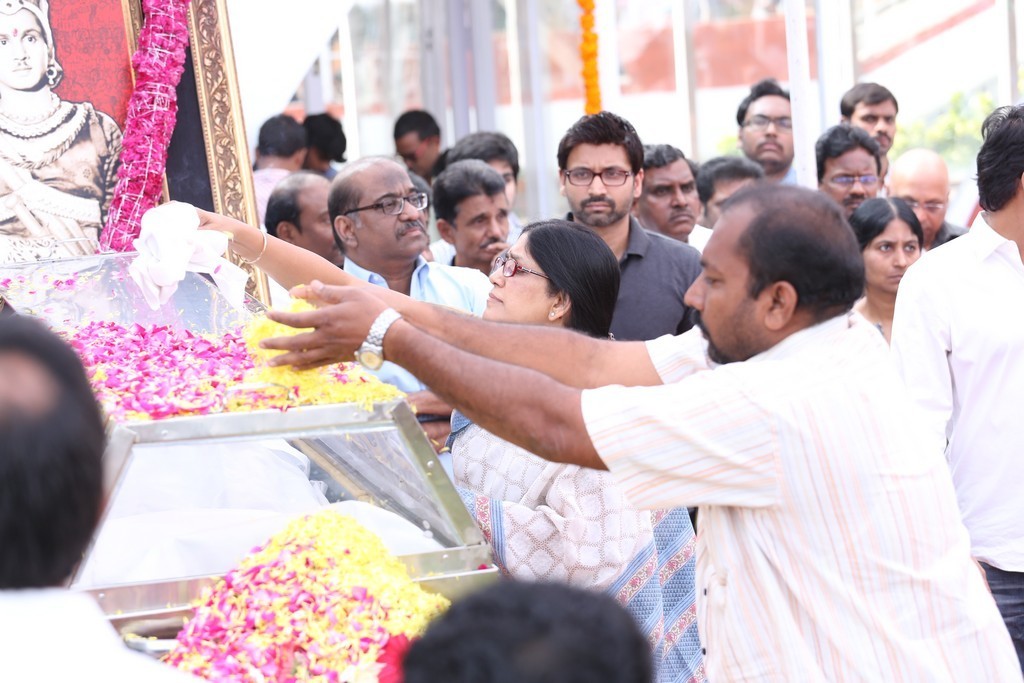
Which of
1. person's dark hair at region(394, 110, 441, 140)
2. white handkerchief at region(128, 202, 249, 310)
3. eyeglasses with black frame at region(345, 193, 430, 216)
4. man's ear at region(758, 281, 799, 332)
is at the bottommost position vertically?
man's ear at region(758, 281, 799, 332)

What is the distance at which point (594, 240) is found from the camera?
10.8 ft

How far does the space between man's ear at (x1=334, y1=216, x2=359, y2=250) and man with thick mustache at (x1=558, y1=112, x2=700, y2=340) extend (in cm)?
93

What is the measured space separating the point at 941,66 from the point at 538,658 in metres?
9.96

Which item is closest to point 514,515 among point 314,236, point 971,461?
point 971,461

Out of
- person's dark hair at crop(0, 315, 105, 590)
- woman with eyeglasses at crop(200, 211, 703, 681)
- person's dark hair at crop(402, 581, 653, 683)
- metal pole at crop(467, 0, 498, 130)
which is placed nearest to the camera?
person's dark hair at crop(402, 581, 653, 683)

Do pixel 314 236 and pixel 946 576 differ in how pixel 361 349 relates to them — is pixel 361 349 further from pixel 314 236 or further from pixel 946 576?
pixel 314 236

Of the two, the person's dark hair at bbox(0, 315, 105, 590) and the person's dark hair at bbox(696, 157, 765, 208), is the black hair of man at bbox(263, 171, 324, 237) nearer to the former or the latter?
the person's dark hair at bbox(696, 157, 765, 208)

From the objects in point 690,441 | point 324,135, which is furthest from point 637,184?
point 324,135

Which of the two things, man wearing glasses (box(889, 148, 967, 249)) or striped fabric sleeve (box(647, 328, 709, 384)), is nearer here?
striped fabric sleeve (box(647, 328, 709, 384))

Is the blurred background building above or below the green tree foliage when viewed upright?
above

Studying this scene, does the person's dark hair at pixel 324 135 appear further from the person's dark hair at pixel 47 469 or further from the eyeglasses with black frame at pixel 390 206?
the person's dark hair at pixel 47 469

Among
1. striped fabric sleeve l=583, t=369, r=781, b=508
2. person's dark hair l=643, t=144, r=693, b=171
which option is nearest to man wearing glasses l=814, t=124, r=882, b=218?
person's dark hair l=643, t=144, r=693, b=171

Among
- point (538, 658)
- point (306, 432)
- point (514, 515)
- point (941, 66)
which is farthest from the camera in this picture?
point (941, 66)

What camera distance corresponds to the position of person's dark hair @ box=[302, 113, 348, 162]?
799 centimetres
